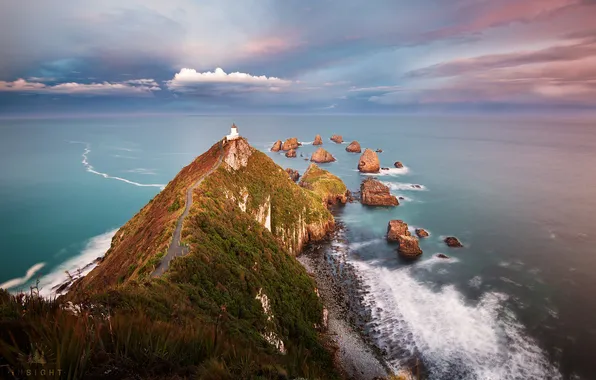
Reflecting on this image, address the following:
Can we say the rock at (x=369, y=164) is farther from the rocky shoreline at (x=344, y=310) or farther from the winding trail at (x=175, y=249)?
the winding trail at (x=175, y=249)

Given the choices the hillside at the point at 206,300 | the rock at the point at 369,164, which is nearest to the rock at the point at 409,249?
the hillside at the point at 206,300

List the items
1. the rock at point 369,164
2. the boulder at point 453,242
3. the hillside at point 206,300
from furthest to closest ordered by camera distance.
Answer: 1. the rock at point 369,164
2. the boulder at point 453,242
3. the hillside at point 206,300

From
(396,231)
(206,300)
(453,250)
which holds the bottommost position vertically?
(453,250)

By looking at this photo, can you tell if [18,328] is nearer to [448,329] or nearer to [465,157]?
[448,329]

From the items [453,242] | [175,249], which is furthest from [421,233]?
[175,249]

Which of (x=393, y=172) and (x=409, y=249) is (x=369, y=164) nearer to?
→ (x=393, y=172)
